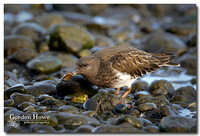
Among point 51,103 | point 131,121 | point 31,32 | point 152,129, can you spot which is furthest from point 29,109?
point 31,32

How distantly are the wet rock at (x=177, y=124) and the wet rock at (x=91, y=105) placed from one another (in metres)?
1.71

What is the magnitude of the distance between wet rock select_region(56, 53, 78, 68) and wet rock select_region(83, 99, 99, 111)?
14.4ft

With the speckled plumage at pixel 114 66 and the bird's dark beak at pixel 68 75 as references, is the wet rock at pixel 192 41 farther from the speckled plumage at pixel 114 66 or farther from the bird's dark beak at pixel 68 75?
the bird's dark beak at pixel 68 75

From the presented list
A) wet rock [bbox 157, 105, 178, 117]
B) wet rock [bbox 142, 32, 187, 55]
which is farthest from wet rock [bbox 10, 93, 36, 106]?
wet rock [bbox 142, 32, 187, 55]

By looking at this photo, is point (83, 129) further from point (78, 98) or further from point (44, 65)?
point (44, 65)

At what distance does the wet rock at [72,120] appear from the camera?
5785 mm

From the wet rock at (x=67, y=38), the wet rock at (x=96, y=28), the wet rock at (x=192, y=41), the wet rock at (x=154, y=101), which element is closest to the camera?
the wet rock at (x=154, y=101)

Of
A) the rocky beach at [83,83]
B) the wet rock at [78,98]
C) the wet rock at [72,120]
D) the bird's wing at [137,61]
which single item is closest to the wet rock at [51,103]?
the rocky beach at [83,83]

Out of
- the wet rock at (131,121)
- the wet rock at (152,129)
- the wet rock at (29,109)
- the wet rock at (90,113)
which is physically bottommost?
the wet rock at (152,129)

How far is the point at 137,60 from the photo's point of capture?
25.1 feet

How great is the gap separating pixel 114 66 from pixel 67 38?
490 centimetres

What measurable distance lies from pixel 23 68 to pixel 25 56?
0.57m

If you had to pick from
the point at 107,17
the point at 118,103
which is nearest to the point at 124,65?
the point at 118,103

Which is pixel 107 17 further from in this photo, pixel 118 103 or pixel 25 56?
pixel 118 103
